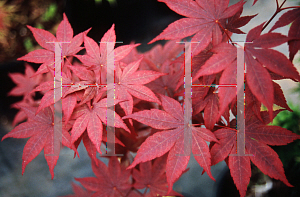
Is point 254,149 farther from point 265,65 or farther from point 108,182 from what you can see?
point 108,182

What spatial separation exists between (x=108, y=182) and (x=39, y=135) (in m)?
0.26

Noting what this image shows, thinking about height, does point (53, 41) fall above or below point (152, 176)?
above

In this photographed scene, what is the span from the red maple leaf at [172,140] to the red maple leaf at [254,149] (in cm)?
4

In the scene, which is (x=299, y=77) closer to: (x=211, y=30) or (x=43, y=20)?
(x=211, y=30)

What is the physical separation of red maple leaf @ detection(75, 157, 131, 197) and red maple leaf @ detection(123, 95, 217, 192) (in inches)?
9.2

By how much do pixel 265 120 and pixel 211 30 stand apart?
0.78 feet

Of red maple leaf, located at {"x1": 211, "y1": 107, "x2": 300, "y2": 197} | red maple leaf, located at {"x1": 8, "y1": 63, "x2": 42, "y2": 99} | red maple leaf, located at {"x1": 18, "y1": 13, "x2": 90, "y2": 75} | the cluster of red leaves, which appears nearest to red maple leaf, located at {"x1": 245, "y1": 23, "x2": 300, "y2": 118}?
the cluster of red leaves

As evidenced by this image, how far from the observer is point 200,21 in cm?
36

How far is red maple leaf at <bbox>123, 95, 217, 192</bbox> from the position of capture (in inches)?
14.2

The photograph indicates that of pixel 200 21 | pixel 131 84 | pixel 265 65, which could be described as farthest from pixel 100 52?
pixel 265 65

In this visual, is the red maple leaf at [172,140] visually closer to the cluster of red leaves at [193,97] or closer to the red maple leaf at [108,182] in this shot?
the cluster of red leaves at [193,97]

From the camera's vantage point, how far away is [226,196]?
838 mm

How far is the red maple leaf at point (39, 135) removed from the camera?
41 cm

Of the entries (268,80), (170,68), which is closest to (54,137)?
(170,68)
